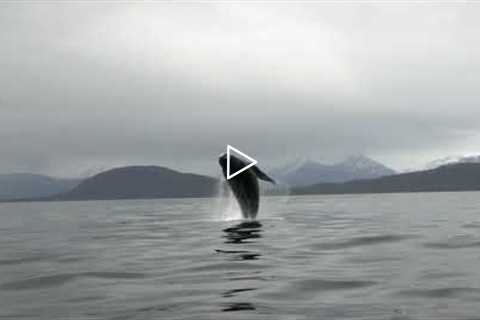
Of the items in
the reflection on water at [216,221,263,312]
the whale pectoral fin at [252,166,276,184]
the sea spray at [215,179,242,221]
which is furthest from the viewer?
the sea spray at [215,179,242,221]

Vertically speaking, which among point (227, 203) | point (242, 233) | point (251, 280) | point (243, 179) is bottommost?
point (251, 280)

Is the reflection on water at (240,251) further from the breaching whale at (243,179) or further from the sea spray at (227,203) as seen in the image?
the sea spray at (227,203)

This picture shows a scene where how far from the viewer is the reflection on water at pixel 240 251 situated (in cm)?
1301

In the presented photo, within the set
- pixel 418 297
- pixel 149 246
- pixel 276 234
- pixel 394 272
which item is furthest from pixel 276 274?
pixel 276 234

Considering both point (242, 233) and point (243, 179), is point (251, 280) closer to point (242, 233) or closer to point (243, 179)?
point (242, 233)

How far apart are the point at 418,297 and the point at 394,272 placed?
12.5 feet

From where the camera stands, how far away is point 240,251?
23.4m

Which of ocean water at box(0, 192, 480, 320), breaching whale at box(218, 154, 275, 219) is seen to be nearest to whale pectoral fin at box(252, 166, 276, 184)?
breaching whale at box(218, 154, 275, 219)

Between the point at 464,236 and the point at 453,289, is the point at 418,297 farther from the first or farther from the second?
the point at 464,236

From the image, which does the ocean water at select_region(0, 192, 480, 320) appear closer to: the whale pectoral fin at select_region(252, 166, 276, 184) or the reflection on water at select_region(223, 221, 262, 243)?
the reflection on water at select_region(223, 221, 262, 243)

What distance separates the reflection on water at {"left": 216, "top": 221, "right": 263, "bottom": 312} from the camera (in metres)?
13.0

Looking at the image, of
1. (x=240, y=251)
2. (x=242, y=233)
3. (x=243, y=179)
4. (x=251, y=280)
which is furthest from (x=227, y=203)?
(x=251, y=280)

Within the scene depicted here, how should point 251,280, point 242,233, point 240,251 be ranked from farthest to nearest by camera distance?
1. point 242,233
2. point 240,251
3. point 251,280

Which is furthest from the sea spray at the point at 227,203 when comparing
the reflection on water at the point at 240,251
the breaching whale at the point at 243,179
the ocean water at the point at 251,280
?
the ocean water at the point at 251,280
